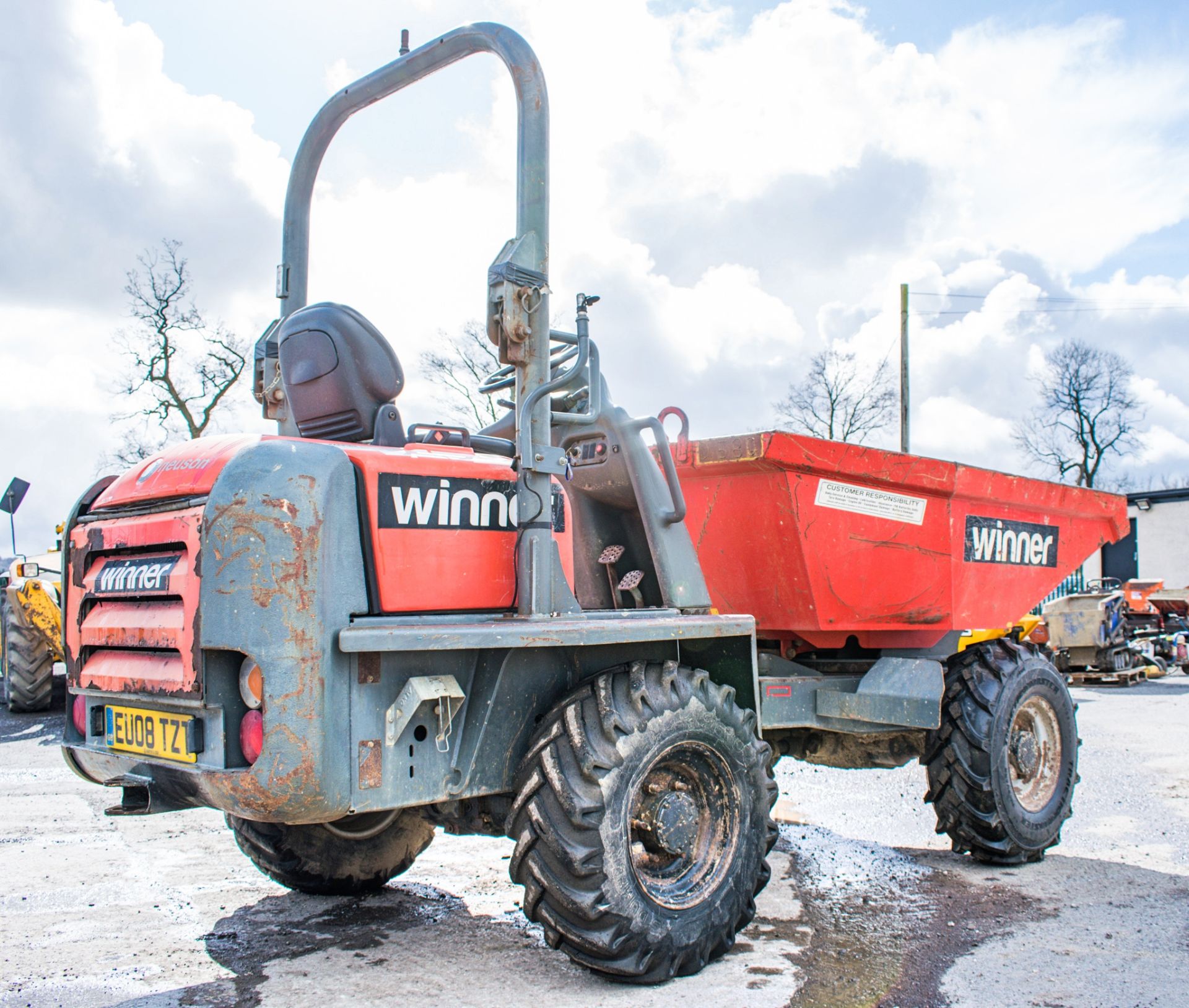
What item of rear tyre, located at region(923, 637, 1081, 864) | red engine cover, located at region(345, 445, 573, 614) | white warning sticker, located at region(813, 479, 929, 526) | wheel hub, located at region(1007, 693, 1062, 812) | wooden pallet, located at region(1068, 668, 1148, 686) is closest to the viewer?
red engine cover, located at region(345, 445, 573, 614)

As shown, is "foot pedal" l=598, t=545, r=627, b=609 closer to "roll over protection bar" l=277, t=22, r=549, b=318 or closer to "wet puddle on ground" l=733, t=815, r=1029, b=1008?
"roll over protection bar" l=277, t=22, r=549, b=318

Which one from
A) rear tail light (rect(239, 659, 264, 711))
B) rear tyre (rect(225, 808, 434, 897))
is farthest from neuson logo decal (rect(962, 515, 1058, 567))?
rear tail light (rect(239, 659, 264, 711))

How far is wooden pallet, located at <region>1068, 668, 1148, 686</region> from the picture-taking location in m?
16.2

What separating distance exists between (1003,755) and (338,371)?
390 cm

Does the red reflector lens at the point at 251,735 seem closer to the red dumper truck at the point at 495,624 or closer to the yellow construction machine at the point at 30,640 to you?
the red dumper truck at the point at 495,624

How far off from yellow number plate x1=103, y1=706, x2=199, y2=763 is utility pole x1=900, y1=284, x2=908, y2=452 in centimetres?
2029

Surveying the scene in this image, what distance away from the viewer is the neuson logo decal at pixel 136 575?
3521 mm

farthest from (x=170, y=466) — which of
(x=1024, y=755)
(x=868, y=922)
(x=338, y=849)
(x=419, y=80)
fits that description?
(x=1024, y=755)

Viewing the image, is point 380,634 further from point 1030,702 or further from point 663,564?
point 1030,702

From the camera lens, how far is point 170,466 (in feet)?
12.0

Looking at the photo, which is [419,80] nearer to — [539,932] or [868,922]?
[539,932]

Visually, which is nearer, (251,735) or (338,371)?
(251,735)

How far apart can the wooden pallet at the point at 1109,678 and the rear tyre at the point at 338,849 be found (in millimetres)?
13759

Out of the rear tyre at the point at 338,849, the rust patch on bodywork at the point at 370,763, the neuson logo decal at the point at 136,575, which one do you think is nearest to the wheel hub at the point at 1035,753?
the rear tyre at the point at 338,849
